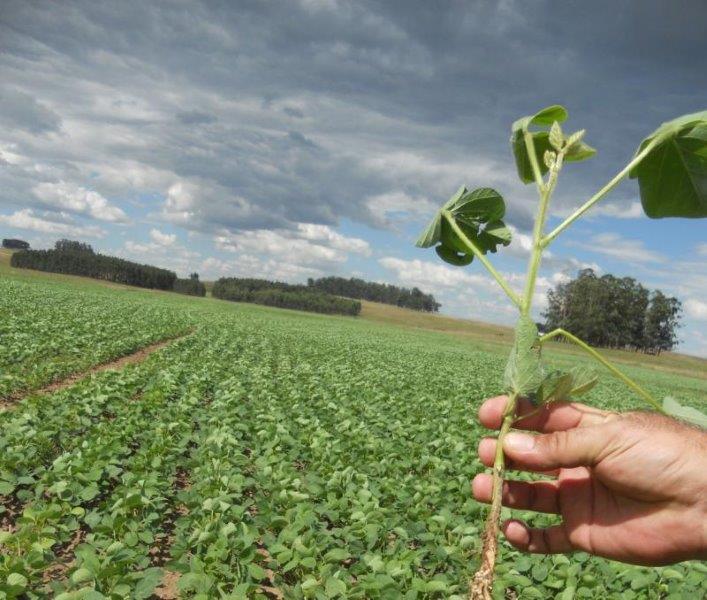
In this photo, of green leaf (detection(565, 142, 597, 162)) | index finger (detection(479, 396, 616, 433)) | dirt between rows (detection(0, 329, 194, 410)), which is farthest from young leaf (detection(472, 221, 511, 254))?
dirt between rows (detection(0, 329, 194, 410))

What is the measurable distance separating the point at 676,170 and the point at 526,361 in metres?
1.06

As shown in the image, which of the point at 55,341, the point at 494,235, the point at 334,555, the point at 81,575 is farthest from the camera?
the point at 55,341

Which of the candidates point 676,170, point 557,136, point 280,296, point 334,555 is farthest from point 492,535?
point 280,296

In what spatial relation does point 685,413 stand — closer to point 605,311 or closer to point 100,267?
point 605,311

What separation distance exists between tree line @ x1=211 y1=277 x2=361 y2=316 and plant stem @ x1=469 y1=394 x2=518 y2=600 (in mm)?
116947

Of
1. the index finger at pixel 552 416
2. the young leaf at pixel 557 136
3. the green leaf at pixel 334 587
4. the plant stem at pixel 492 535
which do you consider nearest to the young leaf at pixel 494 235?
the young leaf at pixel 557 136

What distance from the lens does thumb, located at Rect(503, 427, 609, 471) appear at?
202 centimetres

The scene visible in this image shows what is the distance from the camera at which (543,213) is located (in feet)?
5.82

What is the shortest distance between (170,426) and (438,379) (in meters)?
13.1

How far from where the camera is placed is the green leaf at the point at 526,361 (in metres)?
1.71

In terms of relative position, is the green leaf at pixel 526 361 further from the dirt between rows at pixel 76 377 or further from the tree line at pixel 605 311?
the tree line at pixel 605 311

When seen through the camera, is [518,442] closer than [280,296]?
Yes

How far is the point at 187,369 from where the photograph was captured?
13.4 meters

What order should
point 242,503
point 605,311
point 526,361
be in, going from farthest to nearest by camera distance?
point 605,311, point 242,503, point 526,361
